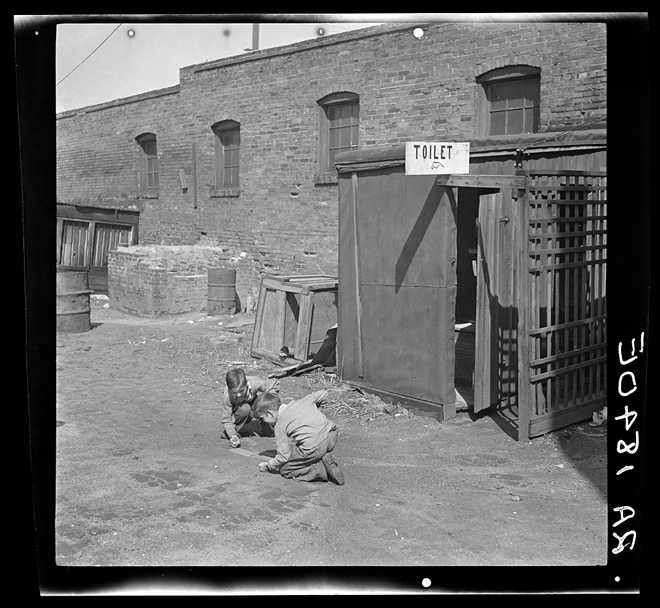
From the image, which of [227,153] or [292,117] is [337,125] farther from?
[227,153]

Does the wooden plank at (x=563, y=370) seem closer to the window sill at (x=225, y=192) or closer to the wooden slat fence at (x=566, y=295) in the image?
the wooden slat fence at (x=566, y=295)

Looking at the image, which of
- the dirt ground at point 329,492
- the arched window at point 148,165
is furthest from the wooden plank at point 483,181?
the arched window at point 148,165

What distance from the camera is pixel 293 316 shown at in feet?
32.9

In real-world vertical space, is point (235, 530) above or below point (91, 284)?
below

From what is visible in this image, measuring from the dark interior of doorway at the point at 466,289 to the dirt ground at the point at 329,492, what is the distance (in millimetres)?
1208

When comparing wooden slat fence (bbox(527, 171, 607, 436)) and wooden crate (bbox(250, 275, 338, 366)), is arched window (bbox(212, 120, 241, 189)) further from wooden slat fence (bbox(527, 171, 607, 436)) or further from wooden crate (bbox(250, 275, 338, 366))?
wooden slat fence (bbox(527, 171, 607, 436))

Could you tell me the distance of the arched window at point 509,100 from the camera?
10.2m

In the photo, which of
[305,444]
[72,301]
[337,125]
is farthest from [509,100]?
[72,301]

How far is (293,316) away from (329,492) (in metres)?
4.80

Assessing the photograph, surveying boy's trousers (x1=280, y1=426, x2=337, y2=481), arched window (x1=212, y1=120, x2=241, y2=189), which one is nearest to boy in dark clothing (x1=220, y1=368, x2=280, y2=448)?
boy's trousers (x1=280, y1=426, x2=337, y2=481)
